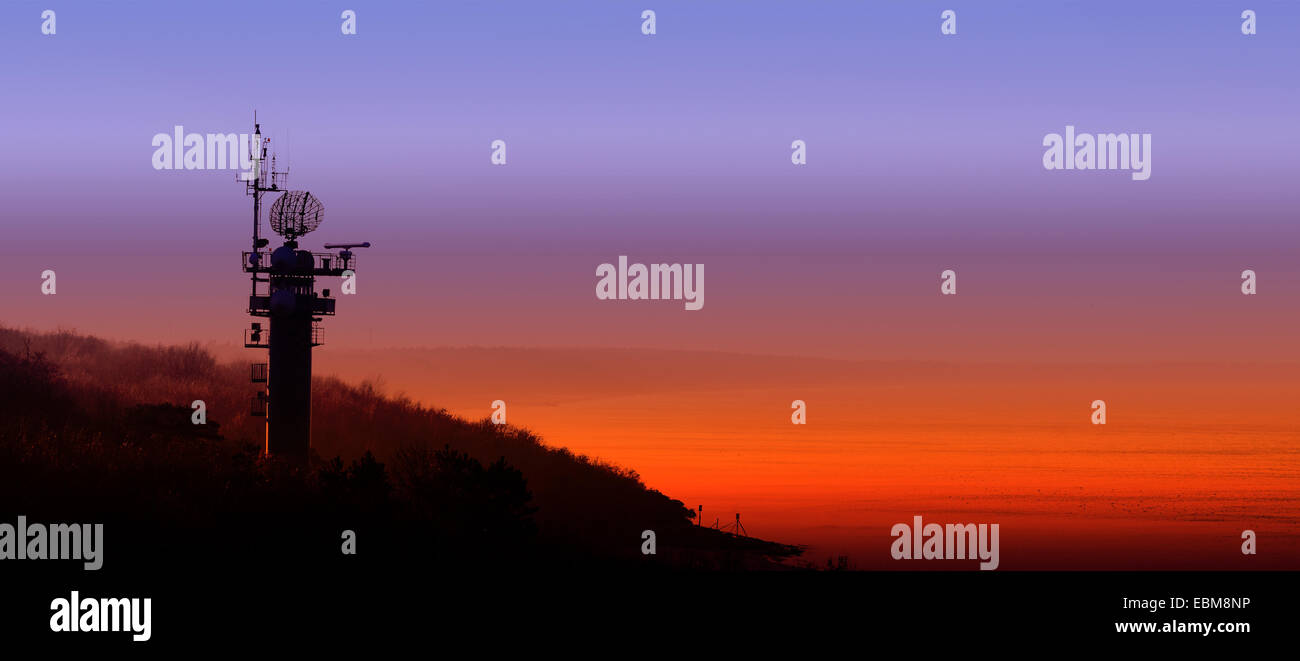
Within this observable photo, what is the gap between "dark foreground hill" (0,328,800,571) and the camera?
39.0 meters

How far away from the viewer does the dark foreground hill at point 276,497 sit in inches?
1534

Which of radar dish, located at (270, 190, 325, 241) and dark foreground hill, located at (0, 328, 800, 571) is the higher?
radar dish, located at (270, 190, 325, 241)

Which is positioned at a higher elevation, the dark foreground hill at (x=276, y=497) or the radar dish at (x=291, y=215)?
the radar dish at (x=291, y=215)

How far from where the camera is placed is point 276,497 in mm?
44406
